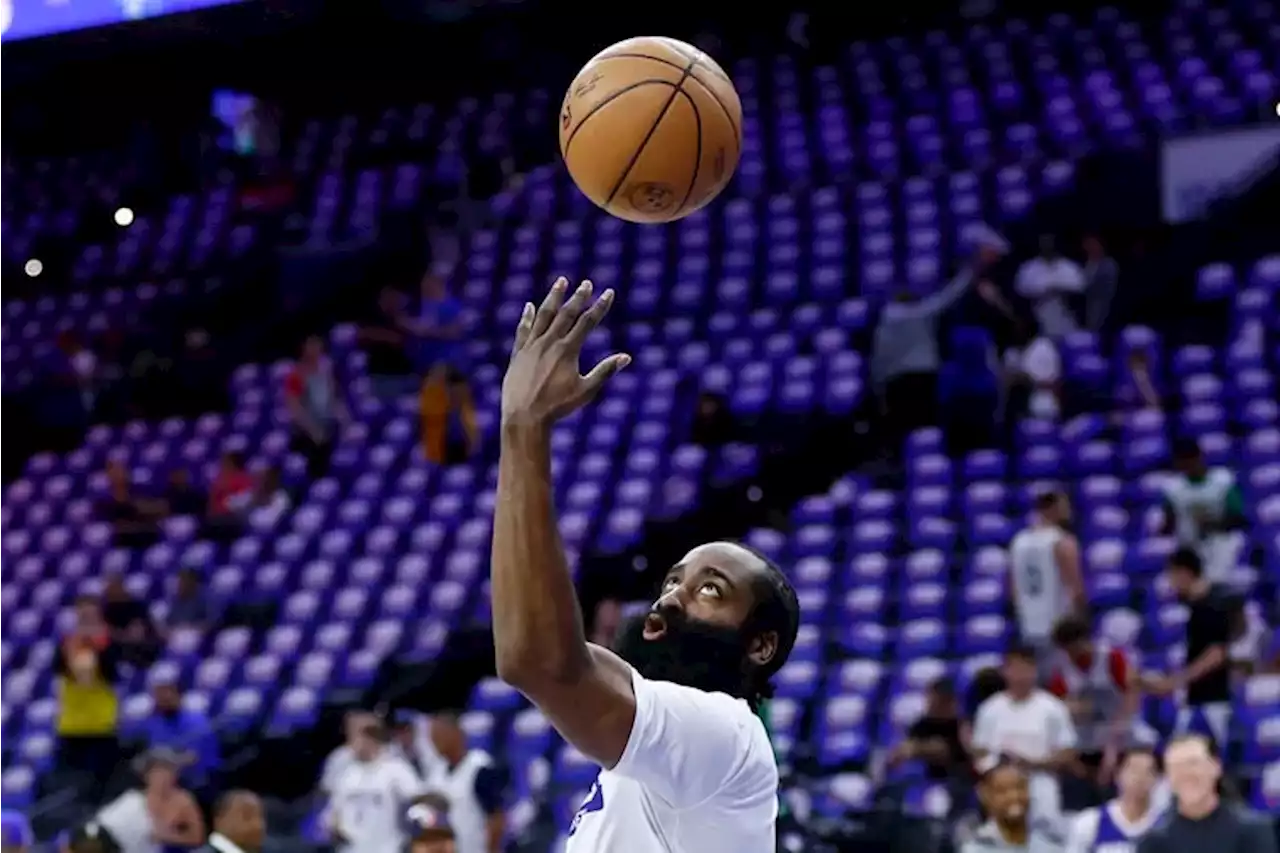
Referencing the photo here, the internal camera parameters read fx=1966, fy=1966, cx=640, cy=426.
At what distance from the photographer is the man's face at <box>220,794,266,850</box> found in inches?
259

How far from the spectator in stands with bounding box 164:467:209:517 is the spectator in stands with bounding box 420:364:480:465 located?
64.1 inches

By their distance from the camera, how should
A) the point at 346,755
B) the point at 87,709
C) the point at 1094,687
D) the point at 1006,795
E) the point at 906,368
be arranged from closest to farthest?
the point at 1006,795
the point at 1094,687
the point at 346,755
the point at 87,709
the point at 906,368

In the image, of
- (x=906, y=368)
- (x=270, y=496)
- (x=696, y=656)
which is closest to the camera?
(x=696, y=656)

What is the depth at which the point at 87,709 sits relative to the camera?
33.5 feet

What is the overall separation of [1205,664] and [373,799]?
3.36 meters

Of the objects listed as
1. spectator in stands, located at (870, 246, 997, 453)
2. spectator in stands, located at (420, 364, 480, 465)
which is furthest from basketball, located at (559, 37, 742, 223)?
spectator in stands, located at (420, 364, 480, 465)

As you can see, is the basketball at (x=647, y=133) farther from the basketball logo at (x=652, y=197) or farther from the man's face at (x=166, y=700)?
the man's face at (x=166, y=700)

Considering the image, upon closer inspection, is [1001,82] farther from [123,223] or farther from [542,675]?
[542,675]

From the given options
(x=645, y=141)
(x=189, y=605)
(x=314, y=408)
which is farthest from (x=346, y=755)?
(x=645, y=141)

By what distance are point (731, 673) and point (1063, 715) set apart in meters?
Answer: 5.07

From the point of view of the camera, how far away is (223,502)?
1234 centimetres

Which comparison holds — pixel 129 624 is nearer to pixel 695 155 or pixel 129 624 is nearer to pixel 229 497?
pixel 229 497

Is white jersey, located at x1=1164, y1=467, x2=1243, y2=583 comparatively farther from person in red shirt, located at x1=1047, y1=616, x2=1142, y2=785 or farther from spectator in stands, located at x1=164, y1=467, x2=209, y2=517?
spectator in stands, located at x1=164, y1=467, x2=209, y2=517

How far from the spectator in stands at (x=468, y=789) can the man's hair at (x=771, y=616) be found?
484 centimetres
